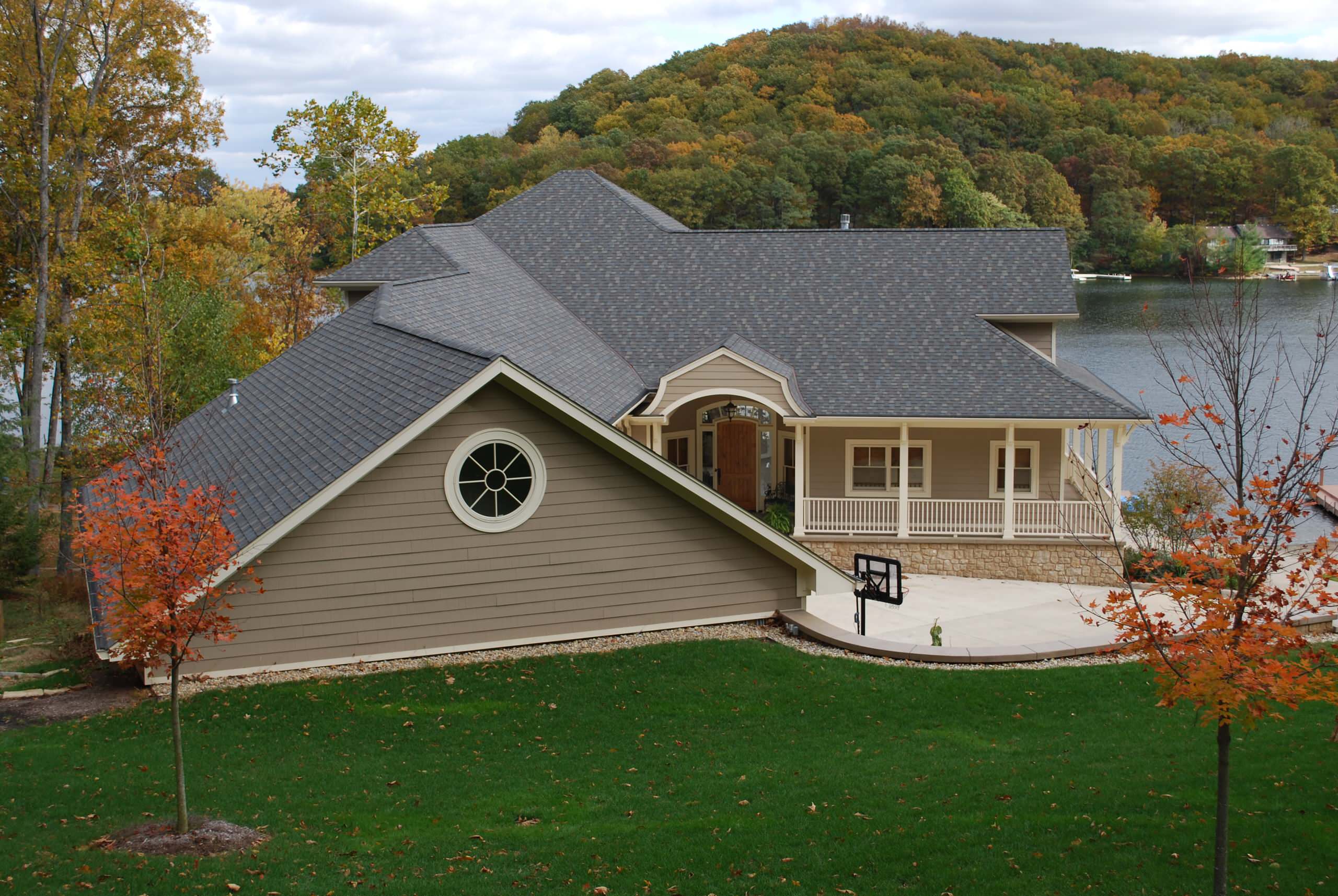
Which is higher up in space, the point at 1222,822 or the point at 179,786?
the point at 1222,822

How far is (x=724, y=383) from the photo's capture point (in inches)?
869

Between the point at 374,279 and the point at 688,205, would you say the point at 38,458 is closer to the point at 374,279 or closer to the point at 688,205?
the point at 374,279

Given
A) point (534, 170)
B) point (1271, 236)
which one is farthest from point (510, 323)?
point (1271, 236)

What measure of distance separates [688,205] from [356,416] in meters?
76.0

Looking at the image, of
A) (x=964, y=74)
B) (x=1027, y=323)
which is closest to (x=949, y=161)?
(x=964, y=74)

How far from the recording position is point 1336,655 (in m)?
10.1

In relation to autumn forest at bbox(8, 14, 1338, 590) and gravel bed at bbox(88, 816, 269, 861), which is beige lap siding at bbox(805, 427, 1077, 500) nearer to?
autumn forest at bbox(8, 14, 1338, 590)

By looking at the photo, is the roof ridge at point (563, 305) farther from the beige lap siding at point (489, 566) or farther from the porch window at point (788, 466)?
the beige lap siding at point (489, 566)

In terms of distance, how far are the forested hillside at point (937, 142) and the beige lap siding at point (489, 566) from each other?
2821 inches

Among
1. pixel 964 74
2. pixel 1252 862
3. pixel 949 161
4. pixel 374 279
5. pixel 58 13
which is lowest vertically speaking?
pixel 1252 862

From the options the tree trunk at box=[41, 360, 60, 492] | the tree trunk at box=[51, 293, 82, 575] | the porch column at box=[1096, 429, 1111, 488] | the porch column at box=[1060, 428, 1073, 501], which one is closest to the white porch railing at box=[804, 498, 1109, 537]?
the porch column at box=[1060, 428, 1073, 501]

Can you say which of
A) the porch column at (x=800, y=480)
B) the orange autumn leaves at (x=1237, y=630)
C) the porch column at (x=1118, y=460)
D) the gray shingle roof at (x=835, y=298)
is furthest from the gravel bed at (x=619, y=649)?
the gray shingle roof at (x=835, y=298)

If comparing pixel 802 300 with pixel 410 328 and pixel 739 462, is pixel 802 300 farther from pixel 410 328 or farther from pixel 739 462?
pixel 410 328

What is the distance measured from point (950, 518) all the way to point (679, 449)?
233 inches
